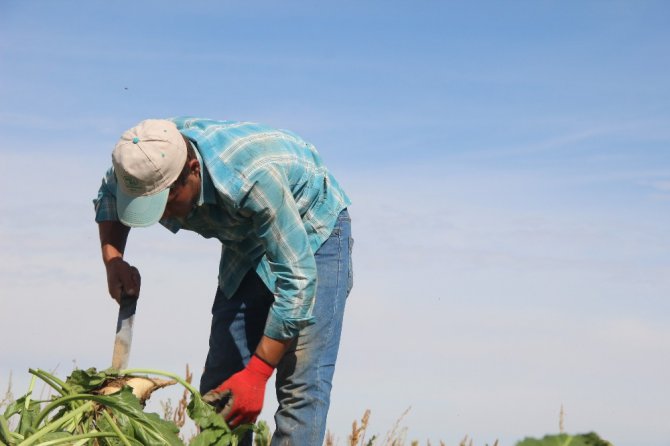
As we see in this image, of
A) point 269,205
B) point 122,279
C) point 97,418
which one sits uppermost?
point 269,205

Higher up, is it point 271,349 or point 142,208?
point 142,208

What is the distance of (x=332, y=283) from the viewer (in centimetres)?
396

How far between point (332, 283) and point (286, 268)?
446 mm

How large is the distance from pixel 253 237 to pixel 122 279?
57 centimetres

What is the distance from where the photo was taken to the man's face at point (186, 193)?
3.57 m

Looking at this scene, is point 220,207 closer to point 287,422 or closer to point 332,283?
point 332,283

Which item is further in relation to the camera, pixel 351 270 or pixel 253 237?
pixel 351 270

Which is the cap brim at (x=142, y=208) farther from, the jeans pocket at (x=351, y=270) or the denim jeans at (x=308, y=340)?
the jeans pocket at (x=351, y=270)

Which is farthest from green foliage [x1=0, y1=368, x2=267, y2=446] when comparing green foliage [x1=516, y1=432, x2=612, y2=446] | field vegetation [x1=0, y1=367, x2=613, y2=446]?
green foliage [x1=516, y1=432, x2=612, y2=446]

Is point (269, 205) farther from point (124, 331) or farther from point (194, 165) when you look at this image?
point (124, 331)

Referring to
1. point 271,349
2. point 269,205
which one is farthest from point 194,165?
point 271,349

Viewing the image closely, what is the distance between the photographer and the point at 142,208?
3549 millimetres

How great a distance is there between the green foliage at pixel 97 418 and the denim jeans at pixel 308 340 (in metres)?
0.36

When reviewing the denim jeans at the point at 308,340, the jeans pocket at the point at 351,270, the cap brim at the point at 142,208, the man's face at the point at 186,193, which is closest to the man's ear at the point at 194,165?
the man's face at the point at 186,193
